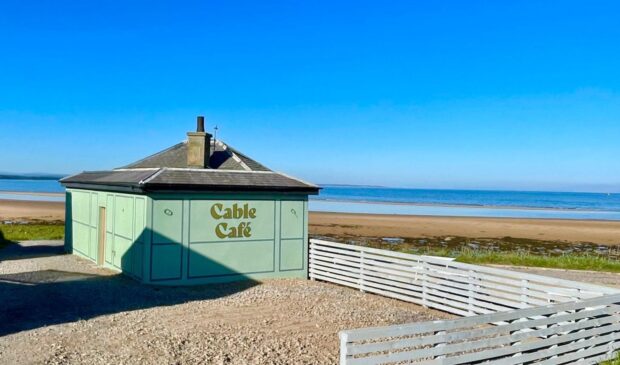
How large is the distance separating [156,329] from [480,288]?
6380 millimetres

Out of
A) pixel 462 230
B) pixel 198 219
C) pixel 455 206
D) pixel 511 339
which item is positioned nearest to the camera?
pixel 511 339

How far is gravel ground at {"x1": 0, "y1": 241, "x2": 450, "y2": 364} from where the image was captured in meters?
7.66

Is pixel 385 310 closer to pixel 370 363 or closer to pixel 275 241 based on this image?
pixel 275 241

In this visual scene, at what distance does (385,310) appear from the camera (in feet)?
36.5

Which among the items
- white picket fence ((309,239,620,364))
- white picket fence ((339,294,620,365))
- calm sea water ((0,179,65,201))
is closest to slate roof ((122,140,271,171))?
white picket fence ((309,239,620,364))

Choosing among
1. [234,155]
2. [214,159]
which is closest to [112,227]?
[214,159]

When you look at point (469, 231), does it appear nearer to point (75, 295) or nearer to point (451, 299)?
point (451, 299)

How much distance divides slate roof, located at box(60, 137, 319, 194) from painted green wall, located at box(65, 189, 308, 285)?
30cm

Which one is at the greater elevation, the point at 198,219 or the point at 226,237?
the point at 198,219

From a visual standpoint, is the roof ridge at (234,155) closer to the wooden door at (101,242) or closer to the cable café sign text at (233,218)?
the cable café sign text at (233,218)

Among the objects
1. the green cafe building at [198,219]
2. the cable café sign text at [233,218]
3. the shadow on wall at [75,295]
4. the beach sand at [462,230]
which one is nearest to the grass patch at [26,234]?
the green cafe building at [198,219]

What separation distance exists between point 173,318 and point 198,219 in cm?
402

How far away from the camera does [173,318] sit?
970 centimetres

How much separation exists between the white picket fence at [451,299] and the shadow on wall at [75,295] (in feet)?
9.58
